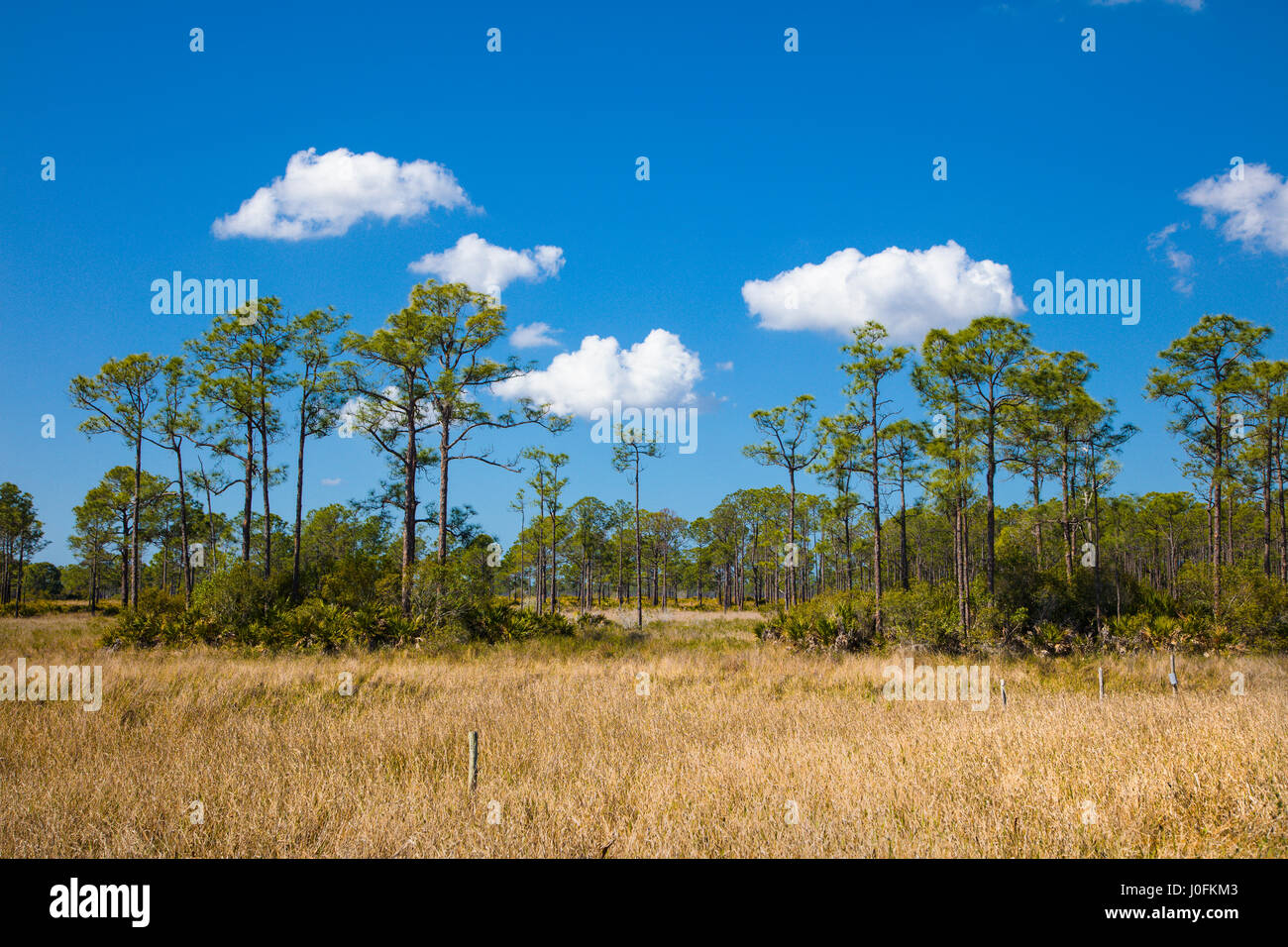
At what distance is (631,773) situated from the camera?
733 centimetres

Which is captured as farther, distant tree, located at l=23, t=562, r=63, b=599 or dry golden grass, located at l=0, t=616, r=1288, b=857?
distant tree, located at l=23, t=562, r=63, b=599

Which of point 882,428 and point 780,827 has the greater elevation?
point 882,428

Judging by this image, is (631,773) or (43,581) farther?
(43,581)

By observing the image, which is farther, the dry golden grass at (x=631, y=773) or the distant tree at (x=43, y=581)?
the distant tree at (x=43, y=581)

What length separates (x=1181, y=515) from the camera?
5438 centimetres

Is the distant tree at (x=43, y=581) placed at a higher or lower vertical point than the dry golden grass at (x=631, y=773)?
lower

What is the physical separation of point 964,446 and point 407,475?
1794cm

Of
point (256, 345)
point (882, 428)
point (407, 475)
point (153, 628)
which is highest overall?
point (256, 345)

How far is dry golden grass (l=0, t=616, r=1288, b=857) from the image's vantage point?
5414mm

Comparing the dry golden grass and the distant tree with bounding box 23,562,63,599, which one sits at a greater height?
the dry golden grass

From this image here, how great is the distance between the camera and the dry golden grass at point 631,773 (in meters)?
5.41
